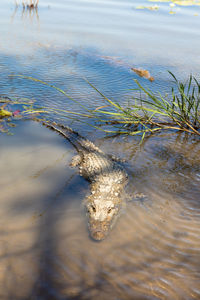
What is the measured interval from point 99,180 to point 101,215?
647 mm

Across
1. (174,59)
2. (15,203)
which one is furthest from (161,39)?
(15,203)

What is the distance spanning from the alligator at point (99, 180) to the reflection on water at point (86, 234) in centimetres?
10

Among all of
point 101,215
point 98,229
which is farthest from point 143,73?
point 98,229

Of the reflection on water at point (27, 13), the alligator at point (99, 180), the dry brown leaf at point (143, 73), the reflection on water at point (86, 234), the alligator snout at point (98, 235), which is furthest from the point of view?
the reflection on water at point (27, 13)

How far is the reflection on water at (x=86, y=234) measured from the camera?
1.95 meters

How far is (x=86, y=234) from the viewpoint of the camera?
240 cm

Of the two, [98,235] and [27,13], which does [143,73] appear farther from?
[27,13]

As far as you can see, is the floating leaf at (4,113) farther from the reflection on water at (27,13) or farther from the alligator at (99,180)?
the reflection on water at (27,13)

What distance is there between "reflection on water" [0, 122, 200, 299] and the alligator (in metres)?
0.10

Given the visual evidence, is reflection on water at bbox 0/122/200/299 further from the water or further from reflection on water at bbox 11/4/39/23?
reflection on water at bbox 11/4/39/23

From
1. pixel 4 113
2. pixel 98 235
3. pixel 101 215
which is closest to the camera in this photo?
pixel 98 235

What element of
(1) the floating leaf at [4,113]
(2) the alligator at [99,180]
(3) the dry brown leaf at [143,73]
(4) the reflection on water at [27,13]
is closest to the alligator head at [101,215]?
(2) the alligator at [99,180]

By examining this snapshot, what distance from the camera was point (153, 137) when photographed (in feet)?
13.8

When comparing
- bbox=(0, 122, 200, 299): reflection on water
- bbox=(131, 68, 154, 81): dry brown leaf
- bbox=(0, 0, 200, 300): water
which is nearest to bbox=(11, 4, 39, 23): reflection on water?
bbox=(0, 0, 200, 300): water
